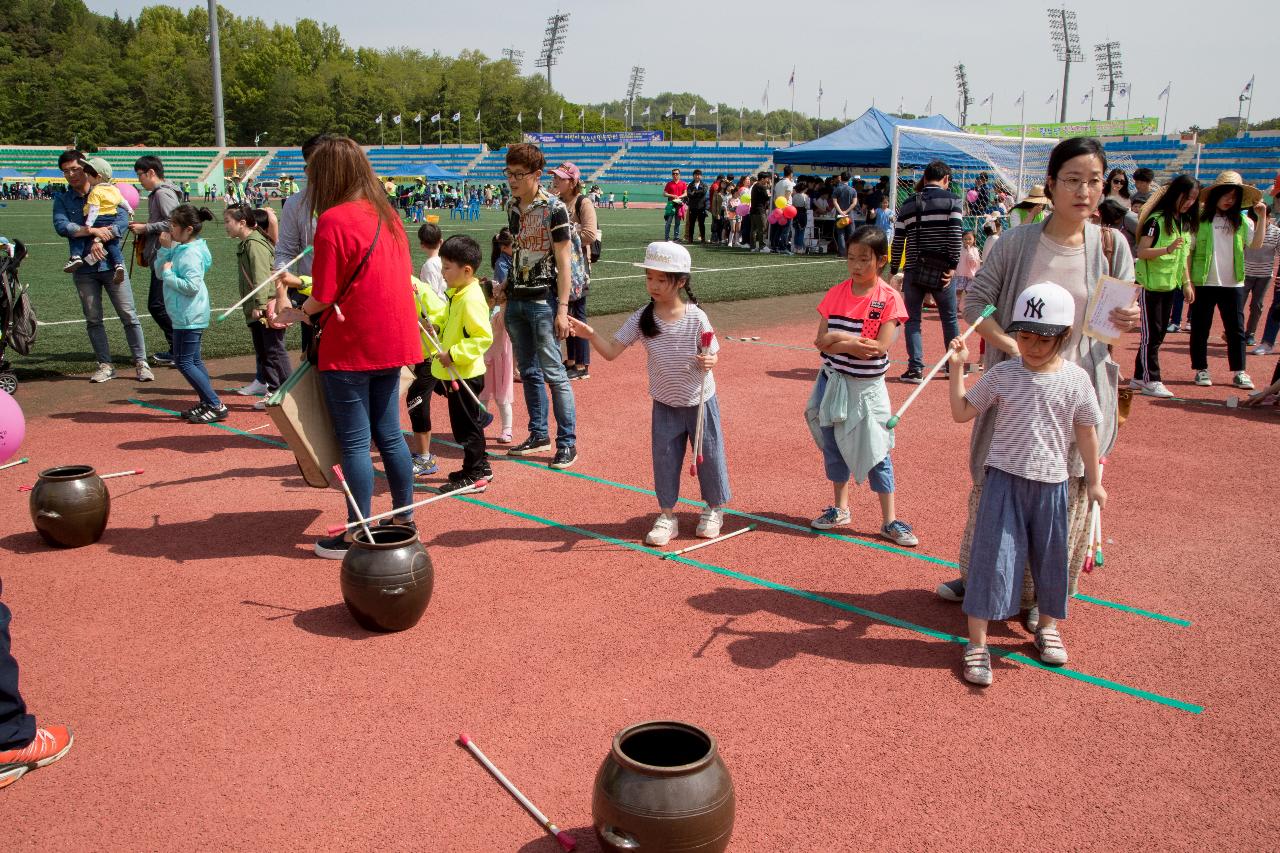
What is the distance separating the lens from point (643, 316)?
5688mm

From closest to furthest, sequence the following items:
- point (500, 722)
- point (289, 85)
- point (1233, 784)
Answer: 1. point (1233, 784)
2. point (500, 722)
3. point (289, 85)

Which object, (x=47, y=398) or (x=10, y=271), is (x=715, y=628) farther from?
(x=10, y=271)

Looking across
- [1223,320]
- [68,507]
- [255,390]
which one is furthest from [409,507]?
[1223,320]

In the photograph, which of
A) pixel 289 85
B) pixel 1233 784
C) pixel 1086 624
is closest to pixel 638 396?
pixel 1086 624

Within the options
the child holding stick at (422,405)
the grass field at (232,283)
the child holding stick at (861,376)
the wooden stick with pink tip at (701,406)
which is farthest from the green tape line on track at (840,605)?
the grass field at (232,283)

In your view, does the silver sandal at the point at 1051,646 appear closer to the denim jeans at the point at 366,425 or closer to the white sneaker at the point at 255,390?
the denim jeans at the point at 366,425

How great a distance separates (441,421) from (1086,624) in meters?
5.80

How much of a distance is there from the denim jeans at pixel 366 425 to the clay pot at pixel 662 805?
281 cm

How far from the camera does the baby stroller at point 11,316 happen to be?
370 inches

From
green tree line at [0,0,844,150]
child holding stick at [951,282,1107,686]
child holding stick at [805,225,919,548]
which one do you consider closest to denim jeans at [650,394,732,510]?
child holding stick at [805,225,919,548]

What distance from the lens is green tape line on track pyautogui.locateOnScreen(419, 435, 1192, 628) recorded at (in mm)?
5000

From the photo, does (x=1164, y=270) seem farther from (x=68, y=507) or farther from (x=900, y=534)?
(x=68, y=507)

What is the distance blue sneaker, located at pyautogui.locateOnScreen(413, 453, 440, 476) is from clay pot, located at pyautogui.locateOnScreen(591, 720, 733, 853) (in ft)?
15.1

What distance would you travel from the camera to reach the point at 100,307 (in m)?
10.0
